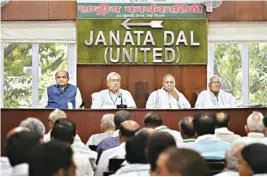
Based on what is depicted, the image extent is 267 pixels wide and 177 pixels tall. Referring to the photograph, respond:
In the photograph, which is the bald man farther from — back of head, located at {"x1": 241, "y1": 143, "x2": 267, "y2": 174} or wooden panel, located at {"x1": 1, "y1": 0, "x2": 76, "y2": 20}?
wooden panel, located at {"x1": 1, "y1": 0, "x2": 76, "y2": 20}

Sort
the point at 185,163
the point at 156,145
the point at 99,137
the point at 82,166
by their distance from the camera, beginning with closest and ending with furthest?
the point at 185,163 < the point at 156,145 < the point at 82,166 < the point at 99,137

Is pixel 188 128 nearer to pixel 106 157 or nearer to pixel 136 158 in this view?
pixel 106 157

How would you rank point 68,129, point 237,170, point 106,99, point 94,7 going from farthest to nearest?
point 94,7 < point 106,99 < point 68,129 < point 237,170

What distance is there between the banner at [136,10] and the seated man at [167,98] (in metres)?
1.27

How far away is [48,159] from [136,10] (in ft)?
22.9

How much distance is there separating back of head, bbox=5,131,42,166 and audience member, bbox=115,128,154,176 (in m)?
0.48

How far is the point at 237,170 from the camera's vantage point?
3027 mm

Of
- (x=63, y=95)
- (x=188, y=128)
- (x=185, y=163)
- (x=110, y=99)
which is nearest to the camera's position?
(x=185, y=163)

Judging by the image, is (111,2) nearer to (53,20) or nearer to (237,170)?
(53,20)

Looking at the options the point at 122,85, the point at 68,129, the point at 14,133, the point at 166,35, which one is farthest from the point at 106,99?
the point at 14,133

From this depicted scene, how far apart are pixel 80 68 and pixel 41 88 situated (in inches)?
31.2

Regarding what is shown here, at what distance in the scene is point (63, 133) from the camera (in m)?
3.93

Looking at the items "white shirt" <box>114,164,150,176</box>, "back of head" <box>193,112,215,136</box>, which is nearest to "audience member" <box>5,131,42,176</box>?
"white shirt" <box>114,164,150,176</box>

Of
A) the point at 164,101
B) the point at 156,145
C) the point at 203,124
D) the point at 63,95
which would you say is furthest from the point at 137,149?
the point at 164,101
